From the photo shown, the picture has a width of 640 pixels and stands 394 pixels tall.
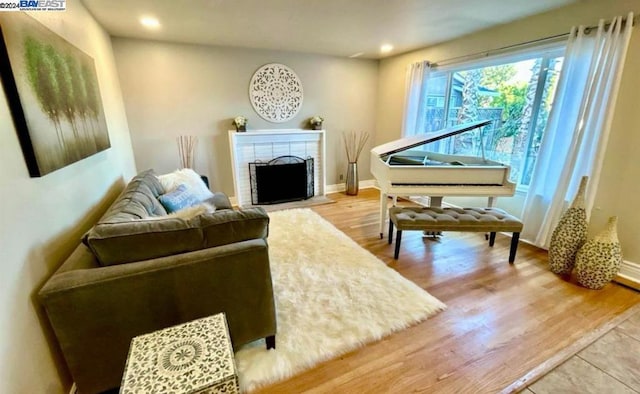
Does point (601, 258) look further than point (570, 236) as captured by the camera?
No

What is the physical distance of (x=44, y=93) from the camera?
147cm

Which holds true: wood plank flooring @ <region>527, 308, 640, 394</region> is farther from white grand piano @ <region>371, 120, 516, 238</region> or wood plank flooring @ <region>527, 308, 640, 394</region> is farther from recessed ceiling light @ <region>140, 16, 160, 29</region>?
recessed ceiling light @ <region>140, 16, 160, 29</region>

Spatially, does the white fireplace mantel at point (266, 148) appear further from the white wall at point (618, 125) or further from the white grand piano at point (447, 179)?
the white wall at point (618, 125)

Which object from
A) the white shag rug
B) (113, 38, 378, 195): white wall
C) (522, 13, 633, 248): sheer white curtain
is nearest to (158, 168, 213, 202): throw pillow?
the white shag rug

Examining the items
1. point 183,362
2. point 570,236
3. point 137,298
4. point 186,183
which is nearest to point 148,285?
point 137,298

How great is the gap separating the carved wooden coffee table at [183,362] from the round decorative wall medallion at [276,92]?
12.4ft

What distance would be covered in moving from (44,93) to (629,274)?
4.45m

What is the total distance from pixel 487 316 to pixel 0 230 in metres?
2.71

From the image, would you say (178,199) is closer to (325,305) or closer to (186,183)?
(186,183)

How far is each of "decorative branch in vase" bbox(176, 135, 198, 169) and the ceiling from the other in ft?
4.18

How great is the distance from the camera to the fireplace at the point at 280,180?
4.47 m

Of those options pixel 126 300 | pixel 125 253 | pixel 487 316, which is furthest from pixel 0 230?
pixel 487 316

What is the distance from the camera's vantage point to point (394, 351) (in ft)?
5.60

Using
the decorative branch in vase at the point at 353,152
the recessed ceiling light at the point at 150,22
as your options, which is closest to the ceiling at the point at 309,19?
the recessed ceiling light at the point at 150,22
